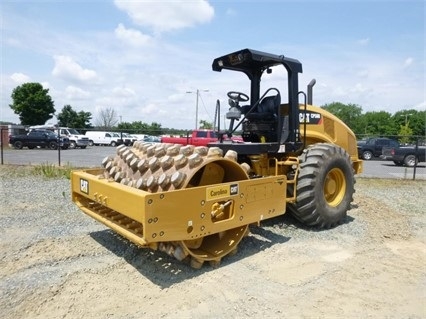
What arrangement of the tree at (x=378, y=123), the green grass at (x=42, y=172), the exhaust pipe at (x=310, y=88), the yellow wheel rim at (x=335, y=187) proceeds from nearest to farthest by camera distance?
the yellow wheel rim at (x=335, y=187), the exhaust pipe at (x=310, y=88), the green grass at (x=42, y=172), the tree at (x=378, y=123)

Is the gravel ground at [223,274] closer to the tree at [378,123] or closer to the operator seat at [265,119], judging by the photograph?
the operator seat at [265,119]

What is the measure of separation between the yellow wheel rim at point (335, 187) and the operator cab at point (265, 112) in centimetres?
76

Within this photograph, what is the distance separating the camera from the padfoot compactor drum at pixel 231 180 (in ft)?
11.1

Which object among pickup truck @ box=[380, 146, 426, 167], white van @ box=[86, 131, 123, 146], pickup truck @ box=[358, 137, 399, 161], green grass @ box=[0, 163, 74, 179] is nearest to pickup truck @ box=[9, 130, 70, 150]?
white van @ box=[86, 131, 123, 146]

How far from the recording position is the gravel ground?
308cm

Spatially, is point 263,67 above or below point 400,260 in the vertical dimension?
above

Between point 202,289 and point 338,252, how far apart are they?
1982 millimetres

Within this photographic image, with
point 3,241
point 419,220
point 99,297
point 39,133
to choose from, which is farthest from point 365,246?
point 39,133

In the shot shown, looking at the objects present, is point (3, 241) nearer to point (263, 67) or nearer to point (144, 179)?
point (144, 179)

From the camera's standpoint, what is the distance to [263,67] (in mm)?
5766

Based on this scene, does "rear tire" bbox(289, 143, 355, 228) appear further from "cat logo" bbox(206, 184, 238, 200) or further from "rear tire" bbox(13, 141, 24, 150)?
"rear tire" bbox(13, 141, 24, 150)

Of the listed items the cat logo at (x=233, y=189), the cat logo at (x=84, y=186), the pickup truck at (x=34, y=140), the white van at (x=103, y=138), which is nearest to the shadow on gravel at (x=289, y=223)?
the cat logo at (x=233, y=189)

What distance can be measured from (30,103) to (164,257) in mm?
51216

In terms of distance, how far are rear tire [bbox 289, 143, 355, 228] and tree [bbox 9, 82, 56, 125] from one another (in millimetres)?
50685
